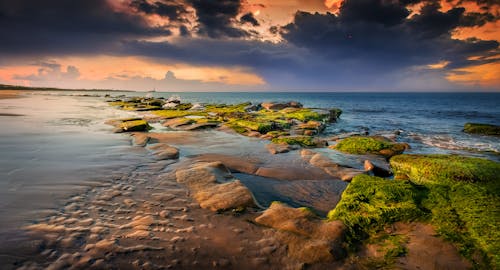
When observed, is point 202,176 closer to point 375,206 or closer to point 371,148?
point 375,206

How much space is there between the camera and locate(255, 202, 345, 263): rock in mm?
3844

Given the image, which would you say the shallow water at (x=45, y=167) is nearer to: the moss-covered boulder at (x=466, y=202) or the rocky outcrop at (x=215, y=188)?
the rocky outcrop at (x=215, y=188)

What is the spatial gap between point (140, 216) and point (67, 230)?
3.75 ft

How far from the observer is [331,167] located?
9.04 meters

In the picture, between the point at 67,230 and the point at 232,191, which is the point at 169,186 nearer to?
the point at 232,191

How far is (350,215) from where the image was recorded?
4895mm

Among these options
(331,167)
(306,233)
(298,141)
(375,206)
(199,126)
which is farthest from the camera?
(199,126)

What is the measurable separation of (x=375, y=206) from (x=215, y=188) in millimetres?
3516

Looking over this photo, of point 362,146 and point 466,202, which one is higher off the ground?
point 466,202

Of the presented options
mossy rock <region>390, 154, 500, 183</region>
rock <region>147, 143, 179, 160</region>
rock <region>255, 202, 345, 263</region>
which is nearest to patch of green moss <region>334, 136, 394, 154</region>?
mossy rock <region>390, 154, 500, 183</region>

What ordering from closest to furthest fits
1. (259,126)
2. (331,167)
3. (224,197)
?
(224,197)
(331,167)
(259,126)

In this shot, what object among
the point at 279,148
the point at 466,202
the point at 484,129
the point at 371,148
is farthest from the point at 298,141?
the point at 484,129

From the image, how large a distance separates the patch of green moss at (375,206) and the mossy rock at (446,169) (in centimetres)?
161

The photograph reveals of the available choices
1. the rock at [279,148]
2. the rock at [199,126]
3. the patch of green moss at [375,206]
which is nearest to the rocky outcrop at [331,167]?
the rock at [279,148]
